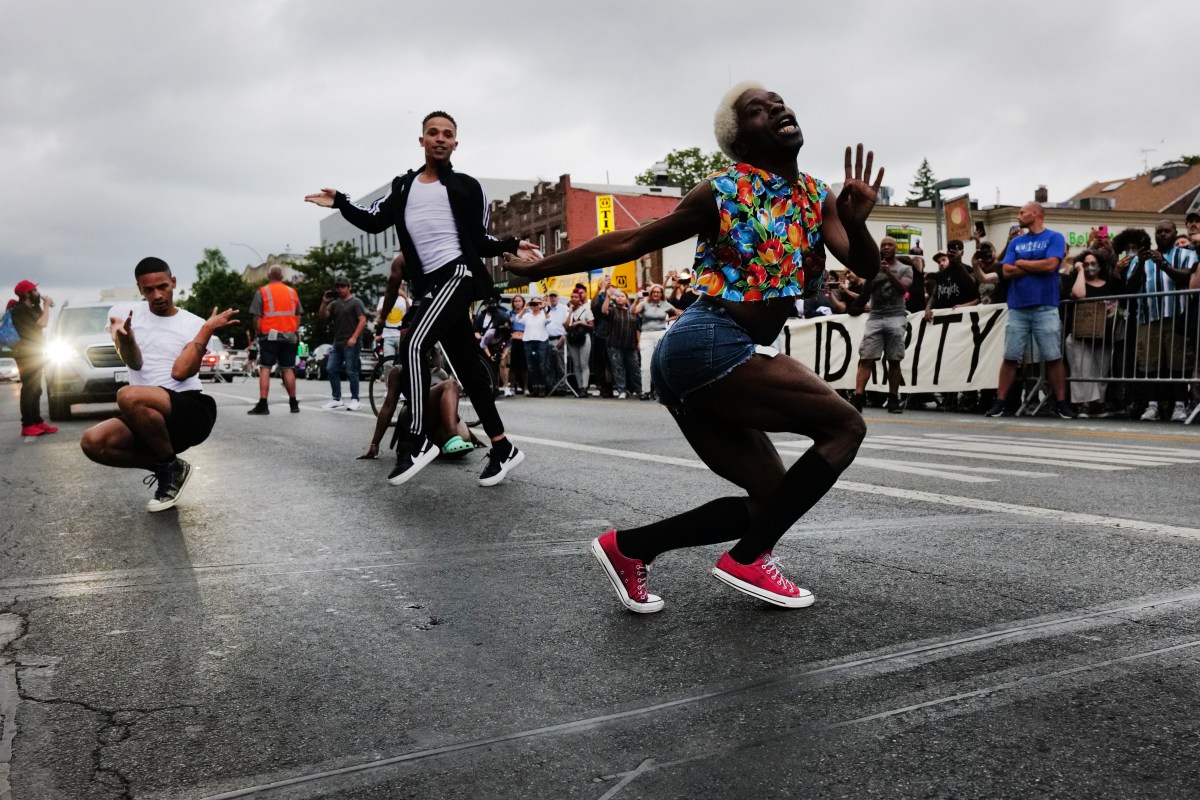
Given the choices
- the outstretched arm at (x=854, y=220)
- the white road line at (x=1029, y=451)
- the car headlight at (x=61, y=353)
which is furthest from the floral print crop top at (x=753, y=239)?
the car headlight at (x=61, y=353)

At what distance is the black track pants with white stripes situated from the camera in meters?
6.62

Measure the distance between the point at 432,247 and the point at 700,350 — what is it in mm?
3602

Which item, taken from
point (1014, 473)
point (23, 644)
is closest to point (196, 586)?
point (23, 644)

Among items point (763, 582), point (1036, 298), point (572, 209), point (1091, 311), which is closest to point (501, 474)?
point (763, 582)

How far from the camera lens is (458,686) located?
2.88m

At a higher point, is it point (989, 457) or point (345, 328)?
point (345, 328)

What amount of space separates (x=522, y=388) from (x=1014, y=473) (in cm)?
1541

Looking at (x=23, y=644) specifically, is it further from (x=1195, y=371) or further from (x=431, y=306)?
(x=1195, y=371)

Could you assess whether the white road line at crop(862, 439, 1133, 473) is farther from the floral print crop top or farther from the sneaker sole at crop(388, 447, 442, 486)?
the floral print crop top

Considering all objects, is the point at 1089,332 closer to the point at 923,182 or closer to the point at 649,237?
the point at 649,237

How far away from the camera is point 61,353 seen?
15.3 meters

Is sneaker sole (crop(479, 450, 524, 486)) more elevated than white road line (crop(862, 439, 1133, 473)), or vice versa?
sneaker sole (crop(479, 450, 524, 486))

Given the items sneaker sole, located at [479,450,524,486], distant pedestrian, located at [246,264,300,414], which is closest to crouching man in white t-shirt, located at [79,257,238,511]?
sneaker sole, located at [479,450,524,486]

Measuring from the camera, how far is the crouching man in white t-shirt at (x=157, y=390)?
19.7ft
